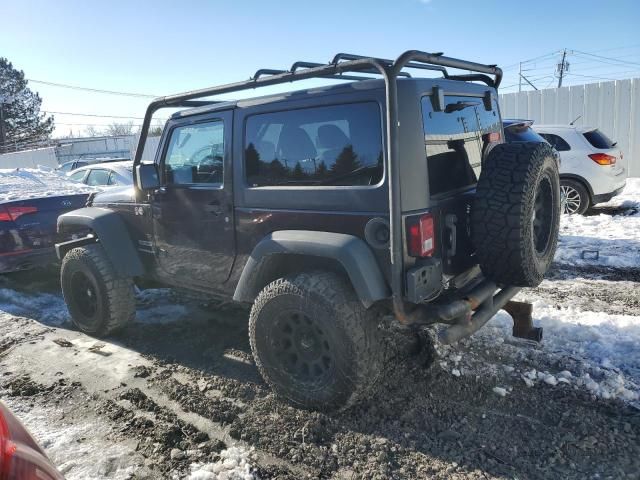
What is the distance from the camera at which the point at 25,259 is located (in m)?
5.89

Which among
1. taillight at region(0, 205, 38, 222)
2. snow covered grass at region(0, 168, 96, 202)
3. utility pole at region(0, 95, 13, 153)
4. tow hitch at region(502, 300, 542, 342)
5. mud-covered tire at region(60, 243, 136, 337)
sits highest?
utility pole at region(0, 95, 13, 153)

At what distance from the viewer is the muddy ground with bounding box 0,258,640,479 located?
2.71 metres

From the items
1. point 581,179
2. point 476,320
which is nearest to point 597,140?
point 581,179

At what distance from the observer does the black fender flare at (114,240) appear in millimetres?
4477

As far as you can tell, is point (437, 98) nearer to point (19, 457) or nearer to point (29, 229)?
point (19, 457)

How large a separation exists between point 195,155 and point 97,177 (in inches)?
270

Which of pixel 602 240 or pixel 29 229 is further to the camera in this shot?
pixel 602 240

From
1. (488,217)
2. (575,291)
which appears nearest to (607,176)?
(575,291)

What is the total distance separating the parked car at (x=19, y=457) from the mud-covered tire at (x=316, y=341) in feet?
5.69

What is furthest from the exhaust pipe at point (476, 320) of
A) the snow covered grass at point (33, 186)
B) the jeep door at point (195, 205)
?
the snow covered grass at point (33, 186)

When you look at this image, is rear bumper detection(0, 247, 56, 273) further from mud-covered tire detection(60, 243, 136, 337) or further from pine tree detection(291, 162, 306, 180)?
pine tree detection(291, 162, 306, 180)

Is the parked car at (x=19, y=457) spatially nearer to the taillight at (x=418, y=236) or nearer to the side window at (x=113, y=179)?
the taillight at (x=418, y=236)

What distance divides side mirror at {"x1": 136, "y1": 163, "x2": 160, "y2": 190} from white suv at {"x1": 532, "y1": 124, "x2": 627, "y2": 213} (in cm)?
745

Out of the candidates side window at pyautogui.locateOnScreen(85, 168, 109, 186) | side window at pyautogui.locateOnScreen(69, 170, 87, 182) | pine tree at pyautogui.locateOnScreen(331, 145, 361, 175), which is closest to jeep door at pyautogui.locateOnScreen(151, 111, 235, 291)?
pine tree at pyautogui.locateOnScreen(331, 145, 361, 175)
